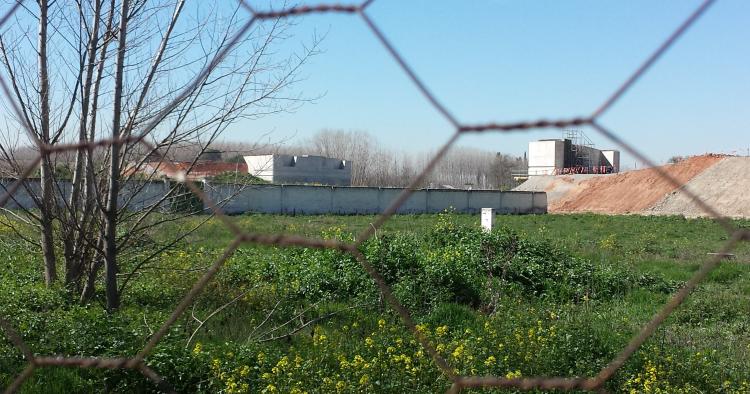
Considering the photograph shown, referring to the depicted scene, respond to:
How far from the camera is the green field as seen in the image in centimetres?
334

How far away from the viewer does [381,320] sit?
4.29 meters

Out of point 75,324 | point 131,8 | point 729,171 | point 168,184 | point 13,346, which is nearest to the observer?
point 13,346

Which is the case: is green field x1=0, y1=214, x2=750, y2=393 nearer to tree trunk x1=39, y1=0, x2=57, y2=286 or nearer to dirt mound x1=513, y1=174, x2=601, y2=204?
tree trunk x1=39, y1=0, x2=57, y2=286

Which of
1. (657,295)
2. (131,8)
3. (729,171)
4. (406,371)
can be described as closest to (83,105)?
(131,8)

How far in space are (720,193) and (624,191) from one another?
7.04 metres

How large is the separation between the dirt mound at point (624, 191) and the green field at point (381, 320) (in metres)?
23.8

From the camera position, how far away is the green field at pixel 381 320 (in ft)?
11.0

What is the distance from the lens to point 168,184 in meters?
5.06

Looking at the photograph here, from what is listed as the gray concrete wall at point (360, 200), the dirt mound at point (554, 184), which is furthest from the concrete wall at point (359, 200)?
the dirt mound at point (554, 184)

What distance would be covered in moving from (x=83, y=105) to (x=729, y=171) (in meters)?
30.8

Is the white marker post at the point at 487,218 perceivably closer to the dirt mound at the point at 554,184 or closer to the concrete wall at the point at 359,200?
the concrete wall at the point at 359,200

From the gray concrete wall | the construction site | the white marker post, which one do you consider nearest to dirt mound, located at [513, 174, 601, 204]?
the construction site

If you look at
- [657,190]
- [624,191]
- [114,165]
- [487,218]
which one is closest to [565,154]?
[114,165]

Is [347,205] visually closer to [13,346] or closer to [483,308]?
[483,308]
